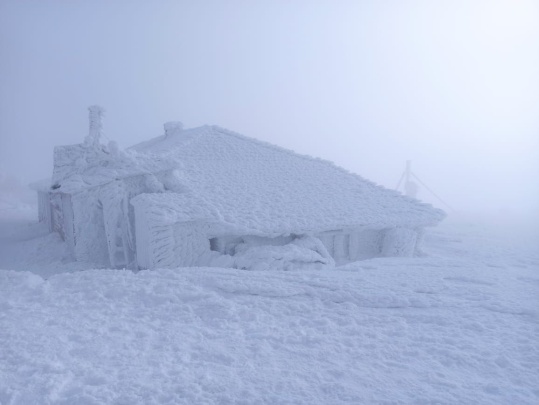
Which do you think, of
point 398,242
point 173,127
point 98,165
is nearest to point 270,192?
point 398,242

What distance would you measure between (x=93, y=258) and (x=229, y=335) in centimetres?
840

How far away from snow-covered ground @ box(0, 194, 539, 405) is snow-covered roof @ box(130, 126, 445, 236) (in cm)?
468

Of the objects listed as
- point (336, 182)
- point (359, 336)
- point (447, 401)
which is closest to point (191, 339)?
point (359, 336)

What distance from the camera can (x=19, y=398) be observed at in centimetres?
268

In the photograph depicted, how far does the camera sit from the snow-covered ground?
2869 mm

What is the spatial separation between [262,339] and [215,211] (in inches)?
257

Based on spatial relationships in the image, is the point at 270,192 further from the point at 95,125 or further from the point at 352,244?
the point at 95,125

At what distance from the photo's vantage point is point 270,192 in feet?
40.0

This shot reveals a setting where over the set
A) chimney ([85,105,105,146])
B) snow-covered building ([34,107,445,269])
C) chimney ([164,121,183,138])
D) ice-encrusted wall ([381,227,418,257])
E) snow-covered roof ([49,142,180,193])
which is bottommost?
ice-encrusted wall ([381,227,418,257])

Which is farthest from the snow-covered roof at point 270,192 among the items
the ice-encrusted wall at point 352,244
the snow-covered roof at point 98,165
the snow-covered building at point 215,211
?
the snow-covered roof at point 98,165

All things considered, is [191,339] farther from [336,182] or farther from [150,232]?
[336,182]

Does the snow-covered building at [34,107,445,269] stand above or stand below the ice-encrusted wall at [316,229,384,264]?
above

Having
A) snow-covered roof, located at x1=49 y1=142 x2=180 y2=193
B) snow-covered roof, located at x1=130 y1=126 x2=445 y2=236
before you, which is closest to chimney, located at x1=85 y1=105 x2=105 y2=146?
snow-covered roof, located at x1=49 y1=142 x2=180 y2=193

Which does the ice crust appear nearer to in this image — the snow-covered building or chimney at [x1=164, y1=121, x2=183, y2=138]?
the snow-covered building
